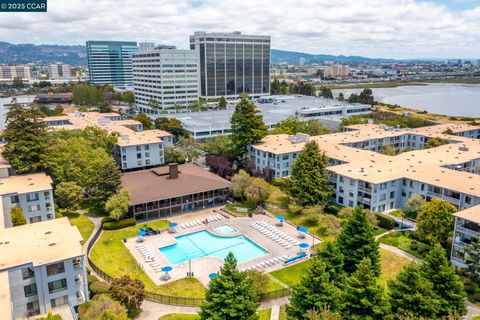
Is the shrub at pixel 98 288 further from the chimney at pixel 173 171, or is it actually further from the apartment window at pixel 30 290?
the chimney at pixel 173 171

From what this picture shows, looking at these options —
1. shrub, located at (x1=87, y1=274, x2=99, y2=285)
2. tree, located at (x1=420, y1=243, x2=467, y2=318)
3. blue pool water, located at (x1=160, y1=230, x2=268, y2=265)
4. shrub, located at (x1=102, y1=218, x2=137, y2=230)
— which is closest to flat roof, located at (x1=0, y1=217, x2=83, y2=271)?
Answer: shrub, located at (x1=87, y1=274, x2=99, y2=285)

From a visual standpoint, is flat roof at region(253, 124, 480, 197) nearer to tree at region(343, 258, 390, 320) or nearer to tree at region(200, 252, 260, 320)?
tree at region(343, 258, 390, 320)

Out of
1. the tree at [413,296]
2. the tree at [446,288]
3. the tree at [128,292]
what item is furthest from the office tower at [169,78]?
the tree at [446,288]

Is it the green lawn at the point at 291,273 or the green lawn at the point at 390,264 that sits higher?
the green lawn at the point at 390,264

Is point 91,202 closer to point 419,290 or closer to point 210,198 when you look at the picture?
point 210,198

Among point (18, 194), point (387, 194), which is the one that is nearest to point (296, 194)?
point (387, 194)

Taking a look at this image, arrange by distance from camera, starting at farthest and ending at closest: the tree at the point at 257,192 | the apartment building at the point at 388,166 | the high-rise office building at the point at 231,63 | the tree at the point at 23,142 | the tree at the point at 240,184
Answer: the high-rise office building at the point at 231,63 < the tree at the point at 240,184 < the tree at the point at 257,192 < the tree at the point at 23,142 < the apartment building at the point at 388,166
